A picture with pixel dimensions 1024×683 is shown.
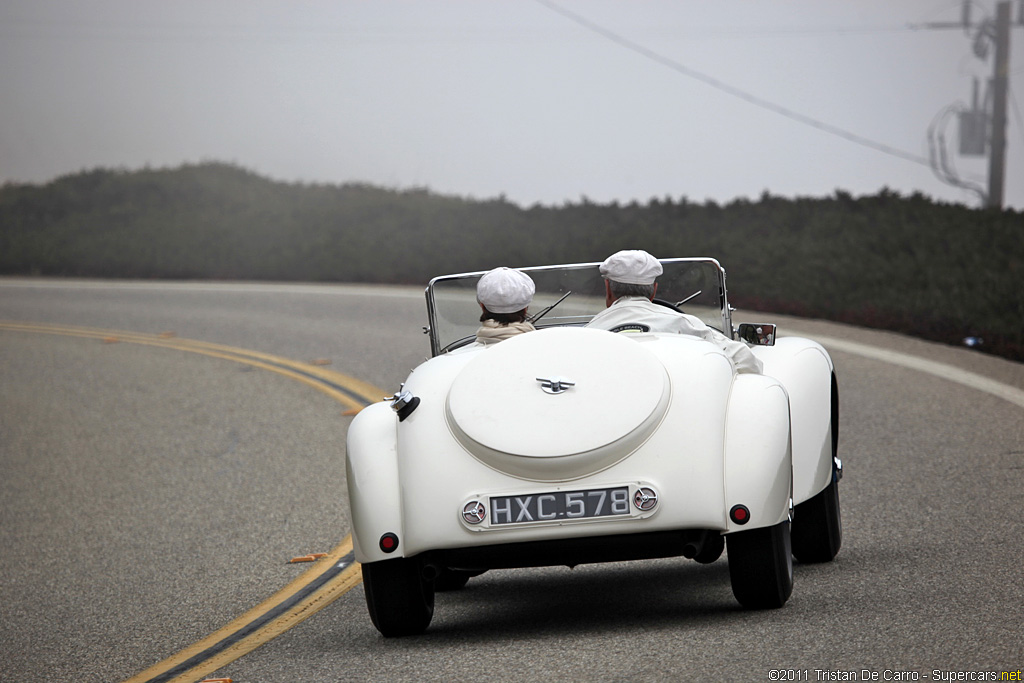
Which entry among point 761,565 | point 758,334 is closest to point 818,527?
point 758,334

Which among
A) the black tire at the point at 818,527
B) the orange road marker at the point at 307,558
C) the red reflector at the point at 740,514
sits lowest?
the orange road marker at the point at 307,558

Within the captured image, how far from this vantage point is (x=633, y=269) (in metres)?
5.52

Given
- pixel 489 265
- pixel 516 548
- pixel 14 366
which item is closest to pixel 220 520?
pixel 516 548

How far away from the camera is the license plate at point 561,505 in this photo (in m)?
4.42

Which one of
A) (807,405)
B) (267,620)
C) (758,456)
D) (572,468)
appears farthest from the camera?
(267,620)

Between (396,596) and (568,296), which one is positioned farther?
(568,296)

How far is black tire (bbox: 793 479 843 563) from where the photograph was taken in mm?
5641

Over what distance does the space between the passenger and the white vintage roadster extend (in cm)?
52

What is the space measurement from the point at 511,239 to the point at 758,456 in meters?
22.1

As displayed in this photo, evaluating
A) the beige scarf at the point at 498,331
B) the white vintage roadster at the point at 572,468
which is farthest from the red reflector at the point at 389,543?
the beige scarf at the point at 498,331

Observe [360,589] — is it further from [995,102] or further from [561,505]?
[995,102]

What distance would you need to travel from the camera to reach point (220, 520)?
8195mm

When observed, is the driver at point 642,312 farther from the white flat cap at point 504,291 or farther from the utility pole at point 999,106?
the utility pole at point 999,106

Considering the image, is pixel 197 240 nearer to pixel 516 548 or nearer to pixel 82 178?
pixel 82 178
